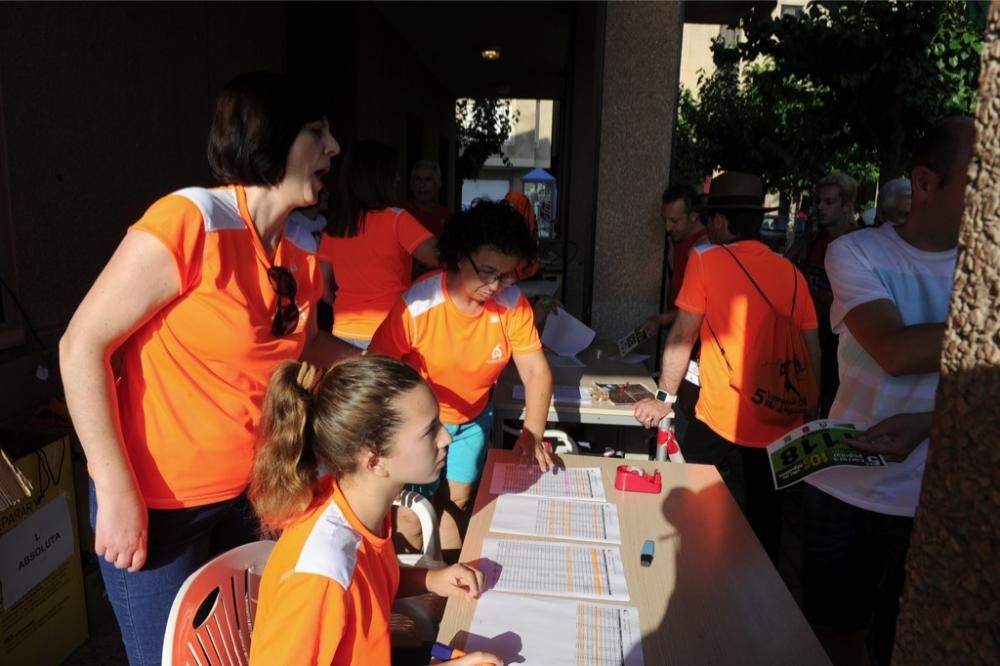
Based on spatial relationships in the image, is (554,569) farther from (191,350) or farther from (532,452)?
(191,350)

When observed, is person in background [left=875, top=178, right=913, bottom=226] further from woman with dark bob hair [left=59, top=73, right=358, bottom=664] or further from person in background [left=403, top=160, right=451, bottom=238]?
woman with dark bob hair [left=59, top=73, right=358, bottom=664]

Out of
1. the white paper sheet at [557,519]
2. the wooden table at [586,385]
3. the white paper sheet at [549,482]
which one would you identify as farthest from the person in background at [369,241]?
the white paper sheet at [557,519]

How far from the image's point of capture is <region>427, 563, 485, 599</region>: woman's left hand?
1.52 m

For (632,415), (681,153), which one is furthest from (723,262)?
(681,153)

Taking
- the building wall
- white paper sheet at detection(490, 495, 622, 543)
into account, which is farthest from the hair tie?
the building wall

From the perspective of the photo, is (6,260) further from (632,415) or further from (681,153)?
(681,153)

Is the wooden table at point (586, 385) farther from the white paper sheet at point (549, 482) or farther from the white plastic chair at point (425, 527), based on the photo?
the white plastic chair at point (425, 527)

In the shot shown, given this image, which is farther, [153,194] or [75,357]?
[153,194]

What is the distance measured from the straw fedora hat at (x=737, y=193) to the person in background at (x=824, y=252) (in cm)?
199

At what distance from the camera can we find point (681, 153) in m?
18.1

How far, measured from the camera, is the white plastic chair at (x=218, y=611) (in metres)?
1.29

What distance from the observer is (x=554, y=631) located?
1410 mm

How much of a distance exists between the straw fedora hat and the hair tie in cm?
187

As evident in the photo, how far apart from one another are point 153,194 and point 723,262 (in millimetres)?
2907
